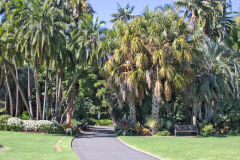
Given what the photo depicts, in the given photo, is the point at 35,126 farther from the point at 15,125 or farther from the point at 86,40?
the point at 86,40

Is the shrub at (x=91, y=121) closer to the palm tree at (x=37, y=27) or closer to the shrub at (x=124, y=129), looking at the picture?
the shrub at (x=124, y=129)

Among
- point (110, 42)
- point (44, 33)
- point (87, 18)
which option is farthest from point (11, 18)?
point (110, 42)

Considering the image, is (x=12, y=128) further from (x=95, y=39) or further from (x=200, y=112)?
(x=200, y=112)

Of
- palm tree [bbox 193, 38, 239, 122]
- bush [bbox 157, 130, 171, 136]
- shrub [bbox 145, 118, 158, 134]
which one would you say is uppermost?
palm tree [bbox 193, 38, 239, 122]

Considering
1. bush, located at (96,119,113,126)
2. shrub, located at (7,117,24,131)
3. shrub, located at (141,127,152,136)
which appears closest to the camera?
shrub, located at (141,127,152,136)

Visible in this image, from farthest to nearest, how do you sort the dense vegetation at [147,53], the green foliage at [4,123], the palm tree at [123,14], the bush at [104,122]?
1. the palm tree at [123,14]
2. the bush at [104,122]
3. the green foliage at [4,123]
4. the dense vegetation at [147,53]

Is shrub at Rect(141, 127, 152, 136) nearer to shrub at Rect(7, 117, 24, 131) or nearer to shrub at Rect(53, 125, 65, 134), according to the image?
shrub at Rect(53, 125, 65, 134)

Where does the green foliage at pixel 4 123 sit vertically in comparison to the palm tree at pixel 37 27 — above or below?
below

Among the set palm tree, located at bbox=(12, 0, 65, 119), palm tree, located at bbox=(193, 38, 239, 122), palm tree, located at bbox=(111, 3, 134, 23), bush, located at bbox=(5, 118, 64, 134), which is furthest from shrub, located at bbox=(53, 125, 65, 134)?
palm tree, located at bbox=(111, 3, 134, 23)

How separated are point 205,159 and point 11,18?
20419 mm

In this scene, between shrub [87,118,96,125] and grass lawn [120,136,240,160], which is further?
shrub [87,118,96,125]

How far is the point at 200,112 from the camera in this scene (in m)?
26.0

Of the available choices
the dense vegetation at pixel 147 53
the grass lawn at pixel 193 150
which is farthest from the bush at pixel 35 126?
the grass lawn at pixel 193 150

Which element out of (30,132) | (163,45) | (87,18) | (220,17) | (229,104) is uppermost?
(220,17)
